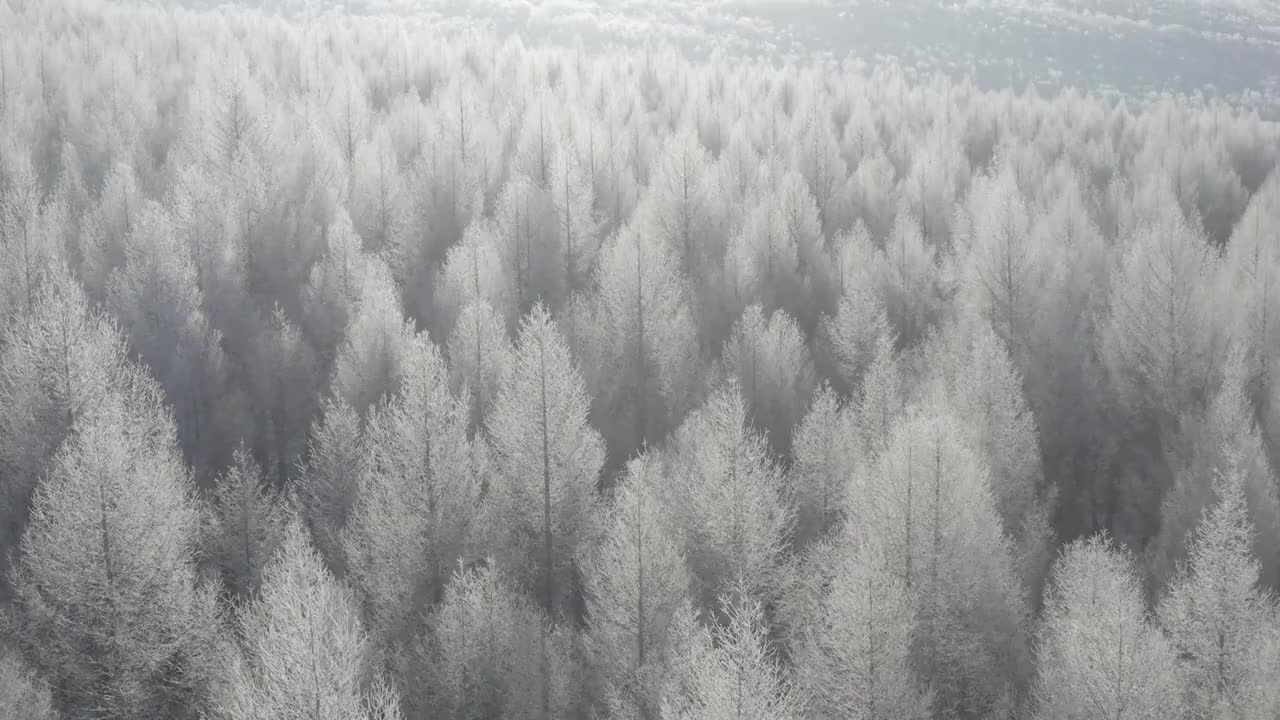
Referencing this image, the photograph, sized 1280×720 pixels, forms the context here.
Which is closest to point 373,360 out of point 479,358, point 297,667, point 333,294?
point 479,358

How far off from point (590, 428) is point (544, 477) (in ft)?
15.8

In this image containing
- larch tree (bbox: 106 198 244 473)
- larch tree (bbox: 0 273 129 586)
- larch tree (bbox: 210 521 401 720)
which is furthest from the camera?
larch tree (bbox: 106 198 244 473)

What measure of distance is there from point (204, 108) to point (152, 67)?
1888 cm

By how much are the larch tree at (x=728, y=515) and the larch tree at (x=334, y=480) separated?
1386 centimetres

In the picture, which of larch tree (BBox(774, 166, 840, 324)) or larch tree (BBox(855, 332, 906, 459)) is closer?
larch tree (BBox(855, 332, 906, 459))

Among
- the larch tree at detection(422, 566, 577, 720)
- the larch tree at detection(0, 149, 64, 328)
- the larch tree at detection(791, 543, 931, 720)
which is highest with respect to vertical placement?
the larch tree at detection(0, 149, 64, 328)

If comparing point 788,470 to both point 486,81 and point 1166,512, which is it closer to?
point 1166,512

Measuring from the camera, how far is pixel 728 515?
4088 centimetres

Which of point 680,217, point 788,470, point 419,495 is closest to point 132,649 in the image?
point 419,495

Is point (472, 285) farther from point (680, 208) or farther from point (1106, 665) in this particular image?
point (1106, 665)

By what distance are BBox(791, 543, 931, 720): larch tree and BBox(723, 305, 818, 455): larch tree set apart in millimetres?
17032

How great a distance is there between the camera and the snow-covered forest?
108 feet

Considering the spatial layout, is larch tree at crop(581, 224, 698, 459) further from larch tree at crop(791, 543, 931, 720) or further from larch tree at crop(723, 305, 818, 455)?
larch tree at crop(791, 543, 931, 720)

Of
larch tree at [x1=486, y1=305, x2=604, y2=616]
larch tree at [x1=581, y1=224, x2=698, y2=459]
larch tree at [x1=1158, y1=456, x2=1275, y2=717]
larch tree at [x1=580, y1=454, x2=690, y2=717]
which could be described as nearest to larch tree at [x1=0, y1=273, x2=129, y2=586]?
larch tree at [x1=486, y1=305, x2=604, y2=616]
